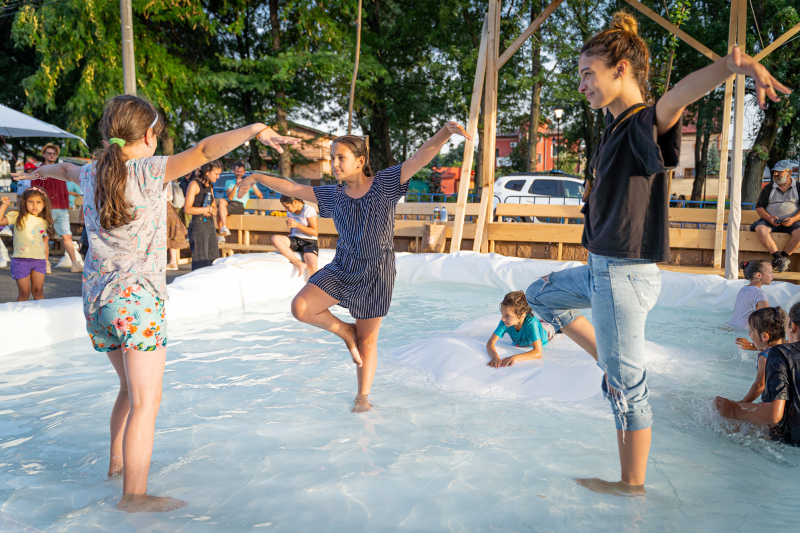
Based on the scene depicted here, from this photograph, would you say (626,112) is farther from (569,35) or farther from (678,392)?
(569,35)

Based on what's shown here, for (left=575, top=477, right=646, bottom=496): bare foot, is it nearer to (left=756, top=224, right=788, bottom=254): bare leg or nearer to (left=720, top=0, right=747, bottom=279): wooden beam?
(left=720, top=0, right=747, bottom=279): wooden beam

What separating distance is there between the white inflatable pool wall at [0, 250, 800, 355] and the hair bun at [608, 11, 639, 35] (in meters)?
4.62

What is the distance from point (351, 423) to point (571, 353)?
1836 mm

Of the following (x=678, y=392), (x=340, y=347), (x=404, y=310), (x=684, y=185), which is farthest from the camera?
(x=684, y=185)

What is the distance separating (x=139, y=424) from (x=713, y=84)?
2178mm

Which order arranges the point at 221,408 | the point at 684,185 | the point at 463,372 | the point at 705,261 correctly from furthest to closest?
the point at 684,185
the point at 705,261
the point at 463,372
the point at 221,408

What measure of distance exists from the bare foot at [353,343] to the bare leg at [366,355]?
0.04 metres

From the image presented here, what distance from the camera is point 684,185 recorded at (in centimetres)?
3675

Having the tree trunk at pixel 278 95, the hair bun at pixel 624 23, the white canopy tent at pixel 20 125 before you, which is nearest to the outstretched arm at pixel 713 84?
the hair bun at pixel 624 23

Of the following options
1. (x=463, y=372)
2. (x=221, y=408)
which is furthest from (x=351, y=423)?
(x=463, y=372)

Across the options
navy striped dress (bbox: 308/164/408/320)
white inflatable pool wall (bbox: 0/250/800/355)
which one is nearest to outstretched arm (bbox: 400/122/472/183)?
navy striped dress (bbox: 308/164/408/320)

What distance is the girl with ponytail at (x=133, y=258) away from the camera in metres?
2.04

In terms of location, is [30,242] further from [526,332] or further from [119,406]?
[526,332]

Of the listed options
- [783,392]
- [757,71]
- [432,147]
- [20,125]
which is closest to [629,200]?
[757,71]
